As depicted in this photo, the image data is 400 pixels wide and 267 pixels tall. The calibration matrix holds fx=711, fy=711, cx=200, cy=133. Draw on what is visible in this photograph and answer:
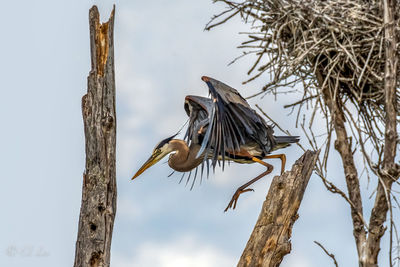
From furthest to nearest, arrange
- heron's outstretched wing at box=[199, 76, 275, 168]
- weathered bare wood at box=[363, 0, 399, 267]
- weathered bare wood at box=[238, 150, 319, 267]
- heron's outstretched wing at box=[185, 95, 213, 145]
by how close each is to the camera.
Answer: heron's outstretched wing at box=[185, 95, 213, 145] < heron's outstretched wing at box=[199, 76, 275, 168] < weathered bare wood at box=[238, 150, 319, 267] < weathered bare wood at box=[363, 0, 399, 267]

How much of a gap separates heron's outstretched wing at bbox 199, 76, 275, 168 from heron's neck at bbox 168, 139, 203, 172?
0.44 meters

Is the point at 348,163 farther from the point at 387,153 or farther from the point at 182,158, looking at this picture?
the point at 182,158

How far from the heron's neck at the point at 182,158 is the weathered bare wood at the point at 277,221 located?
1739mm

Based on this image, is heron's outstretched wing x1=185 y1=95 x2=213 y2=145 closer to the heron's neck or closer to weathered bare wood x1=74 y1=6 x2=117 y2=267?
the heron's neck

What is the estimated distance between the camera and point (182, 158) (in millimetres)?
7727

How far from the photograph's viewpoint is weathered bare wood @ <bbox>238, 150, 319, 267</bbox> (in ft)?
19.1

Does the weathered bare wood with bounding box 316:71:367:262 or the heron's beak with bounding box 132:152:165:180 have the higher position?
the heron's beak with bounding box 132:152:165:180

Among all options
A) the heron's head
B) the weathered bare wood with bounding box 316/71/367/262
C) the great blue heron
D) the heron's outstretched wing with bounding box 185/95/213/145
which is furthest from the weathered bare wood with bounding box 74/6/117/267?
the weathered bare wood with bounding box 316/71/367/262

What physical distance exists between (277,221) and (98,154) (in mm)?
1605

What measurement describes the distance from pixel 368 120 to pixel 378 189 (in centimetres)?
101

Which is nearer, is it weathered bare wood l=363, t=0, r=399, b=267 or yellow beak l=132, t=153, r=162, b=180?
weathered bare wood l=363, t=0, r=399, b=267

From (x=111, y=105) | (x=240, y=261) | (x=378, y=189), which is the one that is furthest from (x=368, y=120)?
(x=111, y=105)

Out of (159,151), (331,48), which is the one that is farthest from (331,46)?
(159,151)

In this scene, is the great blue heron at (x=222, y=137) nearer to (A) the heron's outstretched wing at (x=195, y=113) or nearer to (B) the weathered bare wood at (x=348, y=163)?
(A) the heron's outstretched wing at (x=195, y=113)
